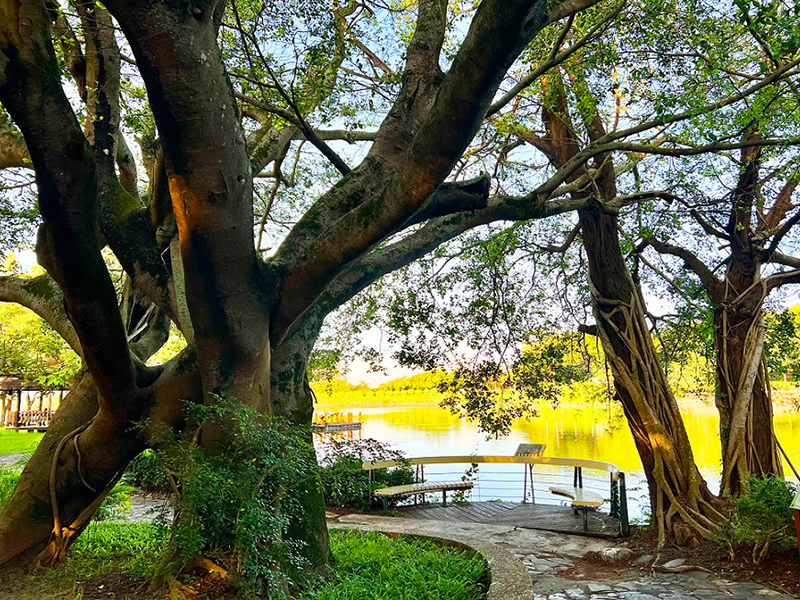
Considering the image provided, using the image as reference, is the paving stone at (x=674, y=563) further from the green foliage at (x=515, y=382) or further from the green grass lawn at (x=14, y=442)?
the green grass lawn at (x=14, y=442)

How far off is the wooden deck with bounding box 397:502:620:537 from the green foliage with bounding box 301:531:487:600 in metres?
2.23

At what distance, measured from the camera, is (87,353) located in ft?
11.1

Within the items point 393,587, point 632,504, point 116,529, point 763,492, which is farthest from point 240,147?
point 632,504

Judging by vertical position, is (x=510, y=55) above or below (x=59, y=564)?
above

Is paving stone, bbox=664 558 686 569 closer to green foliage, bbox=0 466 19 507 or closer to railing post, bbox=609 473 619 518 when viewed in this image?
railing post, bbox=609 473 619 518

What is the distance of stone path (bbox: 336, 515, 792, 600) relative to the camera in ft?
13.5

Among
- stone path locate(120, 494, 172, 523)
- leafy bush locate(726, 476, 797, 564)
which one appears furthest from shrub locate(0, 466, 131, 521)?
leafy bush locate(726, 476, 797, 564)

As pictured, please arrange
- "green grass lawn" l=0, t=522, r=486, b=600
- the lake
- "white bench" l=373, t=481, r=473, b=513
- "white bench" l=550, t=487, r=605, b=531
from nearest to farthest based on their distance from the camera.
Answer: "green grass lawn" l=0, t=522, r=486, b=600
"white bench" l=550, t=487, r=605, b=531
"white bench" l=373, t=481, r=473, b=513
the lake

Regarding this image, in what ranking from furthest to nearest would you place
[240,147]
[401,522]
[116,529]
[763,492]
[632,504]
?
[632,504] → [401,522] → [116,529] → [763,492] → [240,147]

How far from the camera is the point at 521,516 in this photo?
24.3 ft

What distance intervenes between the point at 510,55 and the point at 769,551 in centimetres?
467

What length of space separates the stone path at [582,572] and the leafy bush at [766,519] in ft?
1.56

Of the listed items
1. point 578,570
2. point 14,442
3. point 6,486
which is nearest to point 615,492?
point 578,570

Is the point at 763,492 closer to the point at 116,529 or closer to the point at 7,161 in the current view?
the point at 116,529
